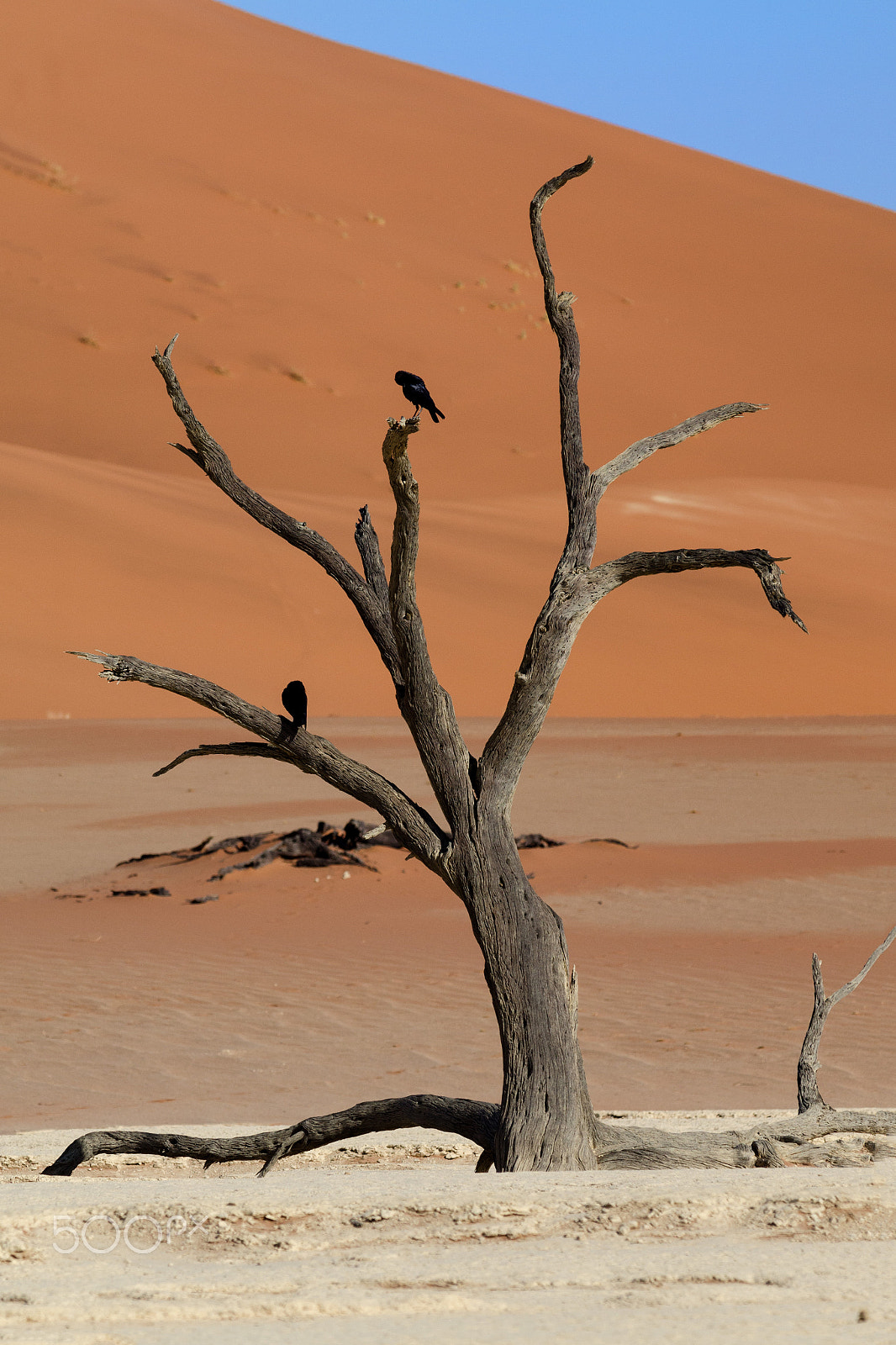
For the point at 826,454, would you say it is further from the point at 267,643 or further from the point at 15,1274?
the point at 15,1274

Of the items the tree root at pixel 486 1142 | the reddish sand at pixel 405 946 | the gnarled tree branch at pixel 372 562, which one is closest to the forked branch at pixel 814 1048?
the tree root at pixel 486 1142

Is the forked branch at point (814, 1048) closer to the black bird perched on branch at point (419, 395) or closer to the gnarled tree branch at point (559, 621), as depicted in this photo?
the gnarled tree branch at point (559, 621)

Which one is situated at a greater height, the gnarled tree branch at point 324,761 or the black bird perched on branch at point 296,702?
the black bird perched on branch at point 296,702

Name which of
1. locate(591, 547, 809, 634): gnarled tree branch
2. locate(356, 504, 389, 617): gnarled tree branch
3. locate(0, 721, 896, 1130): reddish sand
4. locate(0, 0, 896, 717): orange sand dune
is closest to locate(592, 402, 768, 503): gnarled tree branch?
locate(591, 547, 809, 634): gnarled tree branch

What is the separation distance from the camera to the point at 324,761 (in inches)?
180

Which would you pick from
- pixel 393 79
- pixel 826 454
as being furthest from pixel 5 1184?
pixel 393 79

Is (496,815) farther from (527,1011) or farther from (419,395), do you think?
(419,395)

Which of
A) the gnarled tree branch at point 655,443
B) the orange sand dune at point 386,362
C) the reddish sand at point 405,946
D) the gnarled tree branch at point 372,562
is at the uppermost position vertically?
the orange sand dune at point 386,362

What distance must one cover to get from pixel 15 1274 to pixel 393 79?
215 feet

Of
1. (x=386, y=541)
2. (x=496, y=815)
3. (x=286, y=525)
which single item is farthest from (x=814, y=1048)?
(x=386, y=541)

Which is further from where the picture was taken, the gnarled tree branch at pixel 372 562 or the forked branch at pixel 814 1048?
the forked branch at pixel 814 1048

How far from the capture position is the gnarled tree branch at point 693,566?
4.25 meters

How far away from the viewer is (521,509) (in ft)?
103

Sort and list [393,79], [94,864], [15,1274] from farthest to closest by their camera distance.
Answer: [393,79] < [94,864] < [15,1274]
